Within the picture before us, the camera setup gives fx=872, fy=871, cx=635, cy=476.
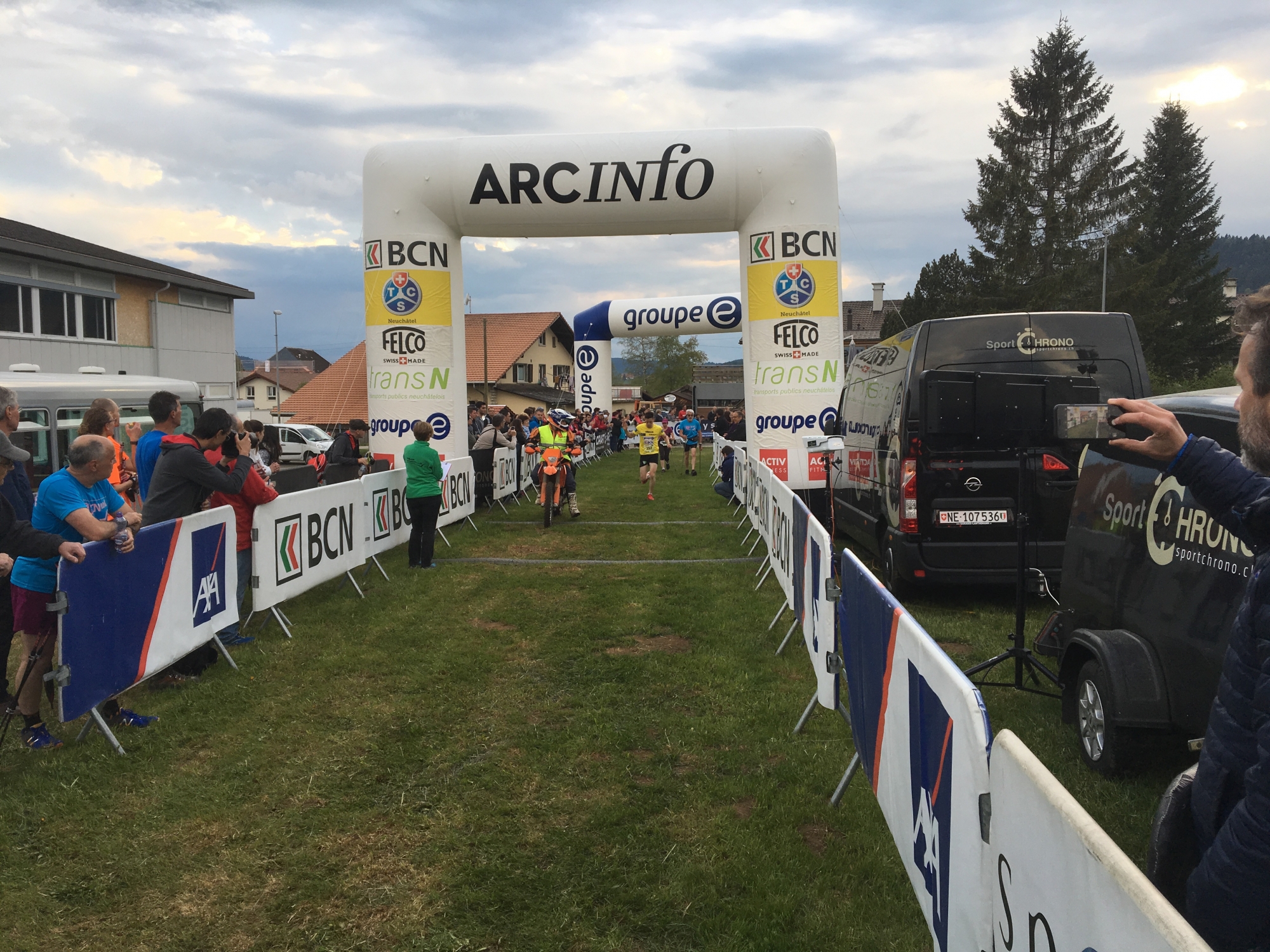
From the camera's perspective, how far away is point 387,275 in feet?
44.9

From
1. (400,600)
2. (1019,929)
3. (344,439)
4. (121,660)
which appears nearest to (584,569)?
(400,600)

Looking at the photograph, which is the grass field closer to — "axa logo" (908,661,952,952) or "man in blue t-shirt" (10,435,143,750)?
"man in blue t-shirt" (10,435,143,750)

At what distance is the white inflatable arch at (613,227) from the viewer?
13070 millimetres

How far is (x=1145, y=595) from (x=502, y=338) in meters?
53.6

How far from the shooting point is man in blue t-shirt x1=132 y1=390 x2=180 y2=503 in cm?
670

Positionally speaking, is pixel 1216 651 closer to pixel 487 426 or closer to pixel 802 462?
pixel 802 462

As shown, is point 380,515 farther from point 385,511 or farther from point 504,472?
point 504,472

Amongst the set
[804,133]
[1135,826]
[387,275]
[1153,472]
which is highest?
[804,133]

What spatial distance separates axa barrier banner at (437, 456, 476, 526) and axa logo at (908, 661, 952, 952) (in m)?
9.93

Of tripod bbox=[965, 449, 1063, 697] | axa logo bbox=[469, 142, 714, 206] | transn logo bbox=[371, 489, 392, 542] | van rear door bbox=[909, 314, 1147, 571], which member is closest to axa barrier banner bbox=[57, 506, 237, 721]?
transn logo bbox=[371, 489, 392, 542]

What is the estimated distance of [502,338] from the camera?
55.6m

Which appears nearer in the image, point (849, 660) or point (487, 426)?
point (849, 660)

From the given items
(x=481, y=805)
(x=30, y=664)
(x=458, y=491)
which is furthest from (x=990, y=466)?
(x=458, y=491)

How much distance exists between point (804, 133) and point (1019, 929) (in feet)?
42.1
